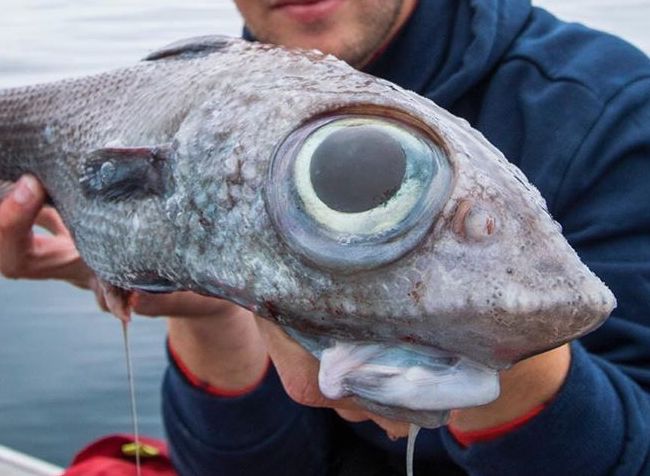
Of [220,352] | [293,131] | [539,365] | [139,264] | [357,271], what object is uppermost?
[293,131]

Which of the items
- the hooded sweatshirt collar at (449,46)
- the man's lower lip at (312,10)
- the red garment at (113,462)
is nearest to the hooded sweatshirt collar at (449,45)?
the hooded sweatshirt collar at (449,46)

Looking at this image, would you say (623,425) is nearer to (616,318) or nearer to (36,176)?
(616,318)

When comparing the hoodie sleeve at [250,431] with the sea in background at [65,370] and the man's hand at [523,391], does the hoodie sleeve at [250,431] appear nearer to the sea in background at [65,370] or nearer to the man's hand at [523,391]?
the man's hand at [523,391]

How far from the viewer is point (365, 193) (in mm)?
1149

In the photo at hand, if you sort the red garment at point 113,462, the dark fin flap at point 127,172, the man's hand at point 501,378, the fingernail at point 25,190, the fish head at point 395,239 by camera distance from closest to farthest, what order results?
1. the fish head at point 395,239
2. the dark fin flap at point 127,172
3. the man's hand at point 501,378
4. the fingernail at point 25,190
5. the red garment at point 113,462

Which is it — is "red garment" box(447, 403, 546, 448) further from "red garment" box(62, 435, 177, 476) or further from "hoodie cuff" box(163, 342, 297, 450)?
"red garment" box(62, 435, 177, 476)

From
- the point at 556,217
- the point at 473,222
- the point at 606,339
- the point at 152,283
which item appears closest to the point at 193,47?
the point at 152,283

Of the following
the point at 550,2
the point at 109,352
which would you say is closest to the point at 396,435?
the point at 109,352

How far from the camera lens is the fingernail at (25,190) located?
2.31m

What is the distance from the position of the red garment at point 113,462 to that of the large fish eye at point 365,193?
202 cm

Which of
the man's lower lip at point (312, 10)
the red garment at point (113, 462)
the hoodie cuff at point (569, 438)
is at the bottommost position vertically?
the red garment at point (113, 462)

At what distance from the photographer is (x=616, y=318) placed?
2.17m

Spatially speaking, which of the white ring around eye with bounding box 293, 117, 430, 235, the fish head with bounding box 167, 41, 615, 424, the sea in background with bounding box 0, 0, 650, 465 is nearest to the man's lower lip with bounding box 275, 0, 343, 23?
the fish head with bounding box 167, 41, 615, 424

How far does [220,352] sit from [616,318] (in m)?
1.13
